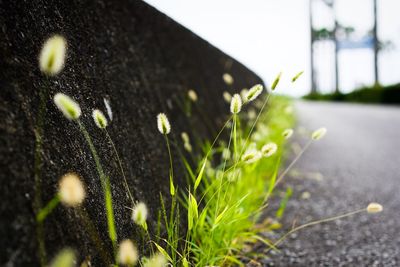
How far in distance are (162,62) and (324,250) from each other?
1.11m

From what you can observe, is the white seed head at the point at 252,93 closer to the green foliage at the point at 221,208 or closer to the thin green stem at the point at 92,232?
the green foliage at the point at 221,208

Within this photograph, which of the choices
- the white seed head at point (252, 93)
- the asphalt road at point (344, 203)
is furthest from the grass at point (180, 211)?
the asphalt road at point (344, 203)

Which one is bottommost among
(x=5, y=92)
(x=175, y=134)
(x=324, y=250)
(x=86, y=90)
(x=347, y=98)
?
(x=347, y=98)

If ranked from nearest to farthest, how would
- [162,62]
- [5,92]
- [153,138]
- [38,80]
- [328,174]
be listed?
[5,92], [38,80], [153,138], [162,62], [328,174]

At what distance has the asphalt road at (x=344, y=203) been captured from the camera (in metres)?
1.82

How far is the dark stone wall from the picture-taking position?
2.59ft

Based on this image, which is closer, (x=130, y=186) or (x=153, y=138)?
(x=130, y=186)

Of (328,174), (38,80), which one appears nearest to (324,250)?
(38,80)

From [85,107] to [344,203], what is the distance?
188cm

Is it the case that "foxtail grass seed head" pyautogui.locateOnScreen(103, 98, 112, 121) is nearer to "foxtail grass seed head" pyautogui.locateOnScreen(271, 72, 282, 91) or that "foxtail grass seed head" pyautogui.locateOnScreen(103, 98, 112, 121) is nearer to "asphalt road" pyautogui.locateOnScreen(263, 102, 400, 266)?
"foxtail grass seed head" pyautogui.locateOnScreen(271, 72, 282, 91)

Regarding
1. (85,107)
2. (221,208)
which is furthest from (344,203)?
(85,107)

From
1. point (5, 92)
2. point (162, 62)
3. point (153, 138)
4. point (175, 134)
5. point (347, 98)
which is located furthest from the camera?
point (347, 98)

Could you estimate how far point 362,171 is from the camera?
11.9 feet

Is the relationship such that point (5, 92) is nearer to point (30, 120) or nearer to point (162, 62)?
point (30, 120)
